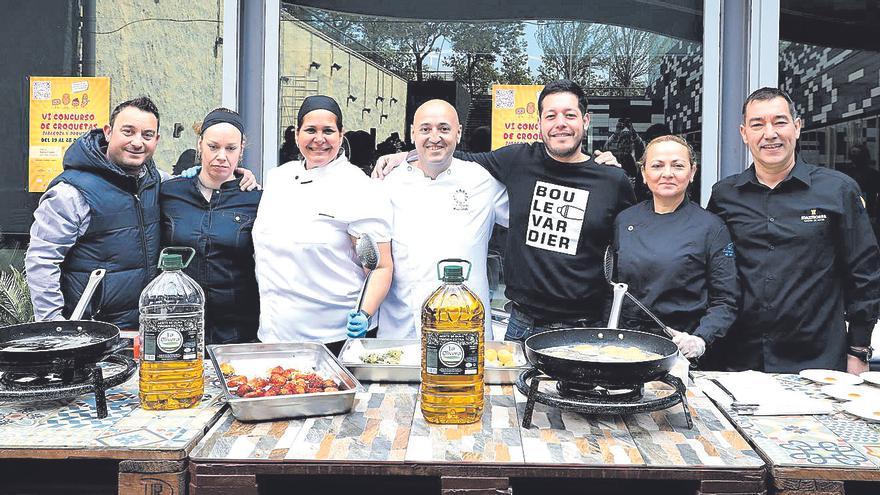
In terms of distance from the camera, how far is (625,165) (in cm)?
458

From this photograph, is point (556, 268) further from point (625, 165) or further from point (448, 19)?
point (448, 19)

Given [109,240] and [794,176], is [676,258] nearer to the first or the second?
[794,176]

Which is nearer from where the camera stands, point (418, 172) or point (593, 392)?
point (593, 392)

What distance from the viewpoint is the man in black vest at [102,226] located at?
3205 millimetres

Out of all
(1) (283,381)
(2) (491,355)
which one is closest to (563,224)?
(2) (491,355)

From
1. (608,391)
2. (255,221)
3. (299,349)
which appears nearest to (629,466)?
(608,391)

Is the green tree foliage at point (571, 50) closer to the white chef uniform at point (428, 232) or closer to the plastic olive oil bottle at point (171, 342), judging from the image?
the white chef uniform at point (428, 232)

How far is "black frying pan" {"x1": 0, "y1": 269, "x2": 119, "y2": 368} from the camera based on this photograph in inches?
89.5

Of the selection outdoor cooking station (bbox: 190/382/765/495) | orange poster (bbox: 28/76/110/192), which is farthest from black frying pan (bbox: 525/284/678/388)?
orange poster (bbox: 28/76/110/192)

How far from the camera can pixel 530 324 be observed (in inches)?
141

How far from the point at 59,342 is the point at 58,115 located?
8.96 feet

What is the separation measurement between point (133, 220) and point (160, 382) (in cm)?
122

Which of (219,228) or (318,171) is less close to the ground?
(318,171)

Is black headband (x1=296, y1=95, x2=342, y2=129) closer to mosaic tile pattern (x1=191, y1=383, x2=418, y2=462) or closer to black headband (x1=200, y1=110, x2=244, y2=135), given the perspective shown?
black headband (x1=200, y1=110, x2=244, y2=135)
